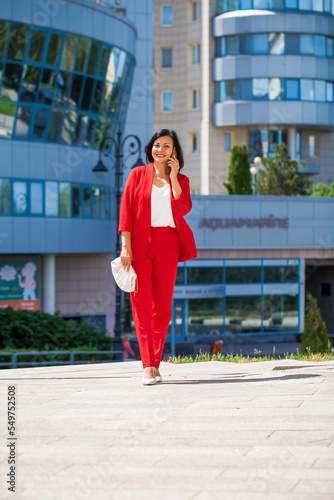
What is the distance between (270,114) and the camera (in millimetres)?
61750

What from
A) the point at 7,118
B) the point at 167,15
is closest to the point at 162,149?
the point at 7,118

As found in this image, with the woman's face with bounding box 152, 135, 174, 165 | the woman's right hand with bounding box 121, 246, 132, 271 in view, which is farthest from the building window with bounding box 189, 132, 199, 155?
the woman's right hand with bounding box 121, 246, 132, 271

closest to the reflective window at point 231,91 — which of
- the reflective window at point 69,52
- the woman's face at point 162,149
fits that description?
the reflective window at point 69,52

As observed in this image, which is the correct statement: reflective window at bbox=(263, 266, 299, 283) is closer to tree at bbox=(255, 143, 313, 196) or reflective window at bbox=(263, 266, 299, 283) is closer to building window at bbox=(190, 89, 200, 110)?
tree at bbox=(255, 143, 313, 196)

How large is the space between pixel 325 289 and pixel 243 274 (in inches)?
412

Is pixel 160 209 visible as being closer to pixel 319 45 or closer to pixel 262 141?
pixel 262 141

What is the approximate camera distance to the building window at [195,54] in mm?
64500

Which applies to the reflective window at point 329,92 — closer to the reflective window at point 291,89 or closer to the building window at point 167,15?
the reflective window at point 291,89

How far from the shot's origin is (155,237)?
330 inches

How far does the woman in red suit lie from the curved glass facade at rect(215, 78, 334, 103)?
54.5 meters

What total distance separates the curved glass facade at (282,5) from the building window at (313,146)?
27.8ft

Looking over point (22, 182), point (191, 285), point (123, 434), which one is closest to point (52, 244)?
point (22, 182)

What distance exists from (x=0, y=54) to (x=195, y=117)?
32902mm

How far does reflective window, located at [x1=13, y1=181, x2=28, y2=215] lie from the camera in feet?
115
